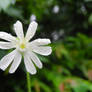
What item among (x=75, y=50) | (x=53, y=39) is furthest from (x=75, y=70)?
(x=53, y=39)

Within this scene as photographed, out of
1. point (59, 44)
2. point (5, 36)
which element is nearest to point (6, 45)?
point (5, 36)

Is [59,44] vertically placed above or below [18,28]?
above

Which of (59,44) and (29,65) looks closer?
(29,65)

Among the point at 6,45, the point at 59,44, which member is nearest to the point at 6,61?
the point at 6,45

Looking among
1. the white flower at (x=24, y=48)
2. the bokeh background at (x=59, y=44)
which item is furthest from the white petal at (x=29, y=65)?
the bokeh background at (x=59, y=44)

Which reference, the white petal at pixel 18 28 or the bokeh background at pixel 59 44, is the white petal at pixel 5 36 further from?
the bokeh background at pixel 59 44

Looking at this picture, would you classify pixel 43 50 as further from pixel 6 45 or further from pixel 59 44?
pixel 59 44

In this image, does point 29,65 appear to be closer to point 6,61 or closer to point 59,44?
point 6,61
